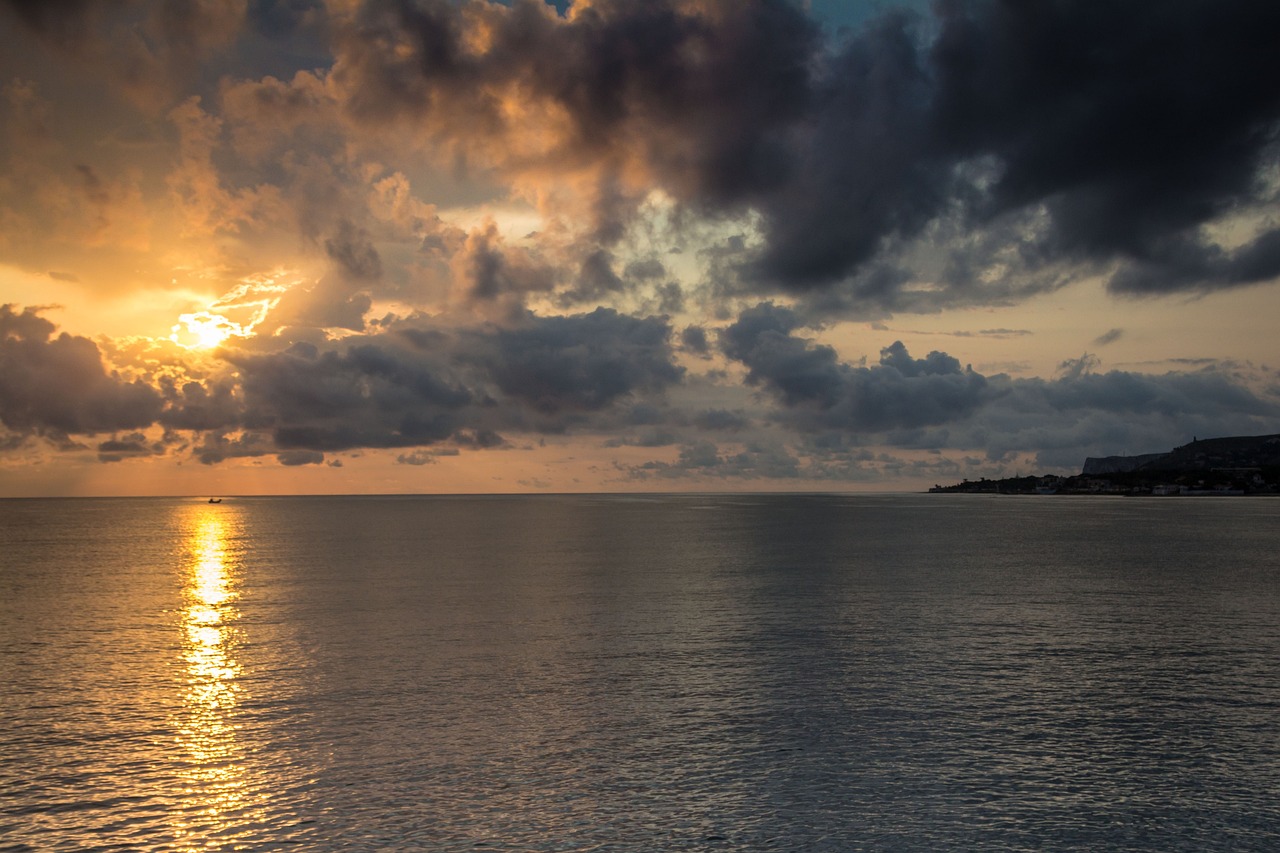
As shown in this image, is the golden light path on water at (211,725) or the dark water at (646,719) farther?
the golden light path on water at (211,725)

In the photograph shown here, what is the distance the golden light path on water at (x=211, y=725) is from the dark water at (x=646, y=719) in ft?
0.46

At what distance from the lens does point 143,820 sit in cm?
2066

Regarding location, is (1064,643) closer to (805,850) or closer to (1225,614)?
(1225,614)

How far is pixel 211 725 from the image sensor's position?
94.1 feet

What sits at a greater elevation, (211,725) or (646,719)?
(646,719)

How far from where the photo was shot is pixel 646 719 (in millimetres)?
28594

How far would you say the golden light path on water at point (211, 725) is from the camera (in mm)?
20969

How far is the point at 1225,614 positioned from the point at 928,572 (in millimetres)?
28413

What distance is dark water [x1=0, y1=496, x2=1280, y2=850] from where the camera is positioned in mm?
20344

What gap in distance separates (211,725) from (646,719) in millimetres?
14217

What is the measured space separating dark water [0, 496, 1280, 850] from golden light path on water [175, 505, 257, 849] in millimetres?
141

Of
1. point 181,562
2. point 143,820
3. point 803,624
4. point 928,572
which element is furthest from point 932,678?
point 181,562

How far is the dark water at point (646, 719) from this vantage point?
20344 millimetres

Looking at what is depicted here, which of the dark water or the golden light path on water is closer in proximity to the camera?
the dark water
